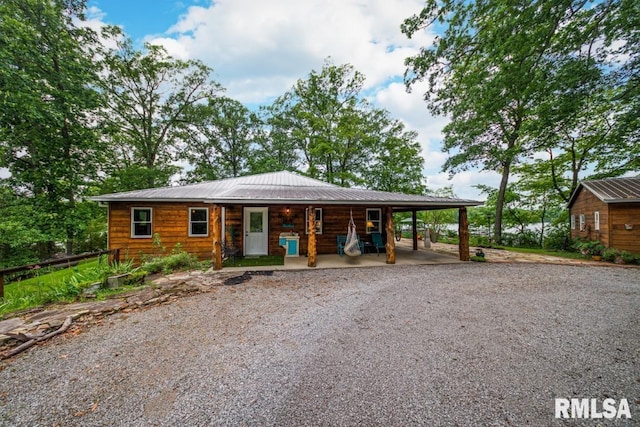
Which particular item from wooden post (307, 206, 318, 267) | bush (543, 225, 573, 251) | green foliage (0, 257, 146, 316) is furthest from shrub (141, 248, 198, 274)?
bush (543, 225, 573, 251)

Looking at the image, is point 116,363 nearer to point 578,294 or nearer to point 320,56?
point 578,294

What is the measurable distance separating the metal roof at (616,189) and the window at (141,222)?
1650cm

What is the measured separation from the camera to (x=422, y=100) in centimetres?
516

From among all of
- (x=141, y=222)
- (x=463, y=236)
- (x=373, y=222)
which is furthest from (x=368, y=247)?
(x=141, y=222)

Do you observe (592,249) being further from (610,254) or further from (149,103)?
(149,103)

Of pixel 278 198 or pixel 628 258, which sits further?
pixel 628 258

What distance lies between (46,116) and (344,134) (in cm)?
1442

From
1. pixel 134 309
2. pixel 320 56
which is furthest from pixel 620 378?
pixel 320 56

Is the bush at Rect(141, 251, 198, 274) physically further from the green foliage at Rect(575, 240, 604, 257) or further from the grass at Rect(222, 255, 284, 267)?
the green foliage at Rect(575, 240, 604, 257)

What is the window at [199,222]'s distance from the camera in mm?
8492

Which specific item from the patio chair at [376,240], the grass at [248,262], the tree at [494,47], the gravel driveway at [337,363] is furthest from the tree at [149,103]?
the tree at [494,47]

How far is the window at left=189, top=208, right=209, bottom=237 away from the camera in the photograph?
8.49 m

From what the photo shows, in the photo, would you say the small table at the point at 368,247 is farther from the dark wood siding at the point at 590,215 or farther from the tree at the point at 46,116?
the tree at the point at 46,116

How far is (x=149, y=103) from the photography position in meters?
15.6
